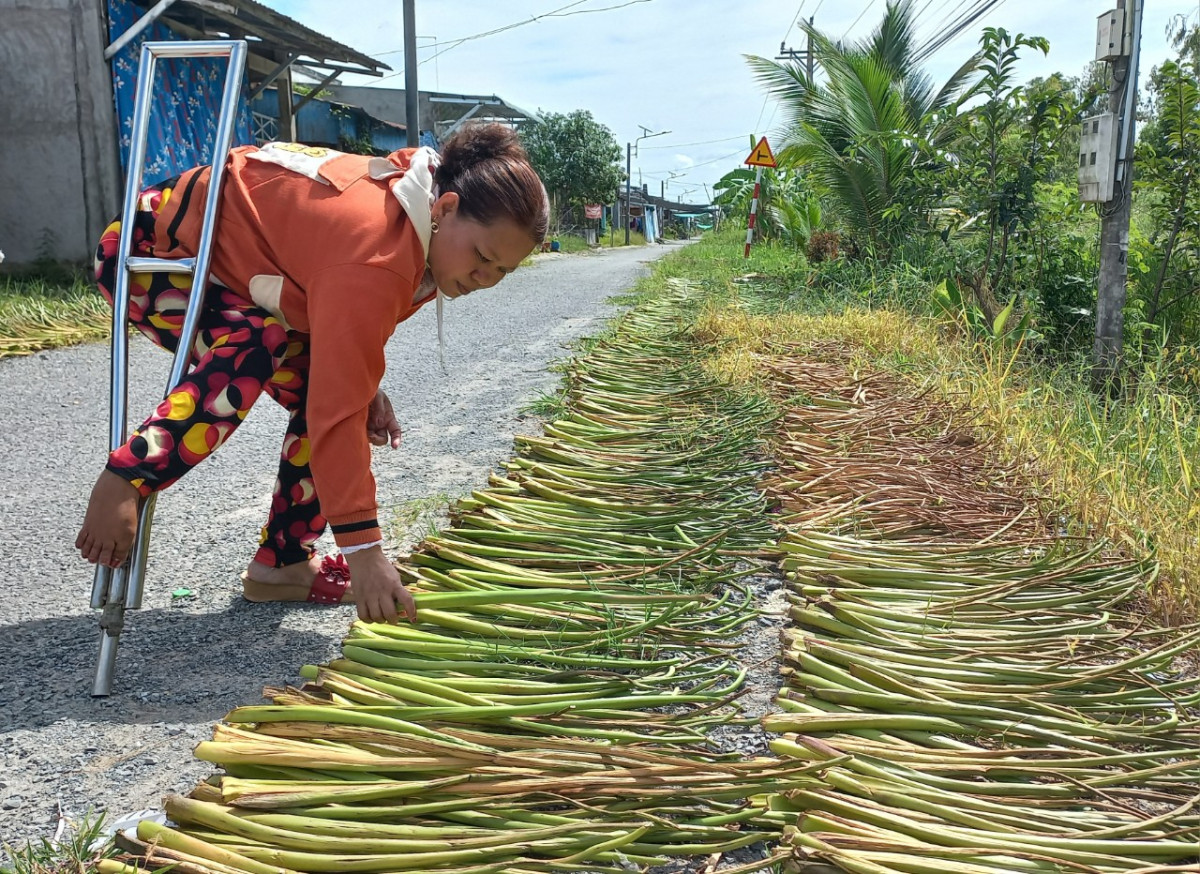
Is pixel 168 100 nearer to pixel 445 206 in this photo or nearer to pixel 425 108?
pixel 445 206

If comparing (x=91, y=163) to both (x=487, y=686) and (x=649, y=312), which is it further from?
(x=487, y=686)

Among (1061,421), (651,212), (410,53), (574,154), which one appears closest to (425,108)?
(410,53)

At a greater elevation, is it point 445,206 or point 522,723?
point 445,206

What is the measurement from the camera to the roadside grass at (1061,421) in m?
2.43

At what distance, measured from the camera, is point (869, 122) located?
1038cm

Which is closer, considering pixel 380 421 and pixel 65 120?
pixel 380 421

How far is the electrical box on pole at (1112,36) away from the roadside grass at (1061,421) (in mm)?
1959

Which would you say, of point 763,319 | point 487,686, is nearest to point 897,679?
point 487,686

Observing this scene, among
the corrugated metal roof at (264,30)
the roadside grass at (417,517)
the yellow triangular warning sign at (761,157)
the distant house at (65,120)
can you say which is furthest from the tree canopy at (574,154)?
the roadside grass at (417,517)

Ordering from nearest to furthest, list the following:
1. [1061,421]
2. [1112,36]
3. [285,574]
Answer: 1. [285,574]
2. [1061,421]
3. [1112,36]

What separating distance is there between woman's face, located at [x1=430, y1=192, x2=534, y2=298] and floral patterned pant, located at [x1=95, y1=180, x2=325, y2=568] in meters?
0.41

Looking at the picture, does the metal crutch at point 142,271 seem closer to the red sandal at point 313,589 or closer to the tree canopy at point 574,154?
the red sandal at point 313,589

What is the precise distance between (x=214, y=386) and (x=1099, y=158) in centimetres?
603

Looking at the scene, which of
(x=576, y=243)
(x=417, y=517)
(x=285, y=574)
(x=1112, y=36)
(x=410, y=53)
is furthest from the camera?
(x=576, y=243)
